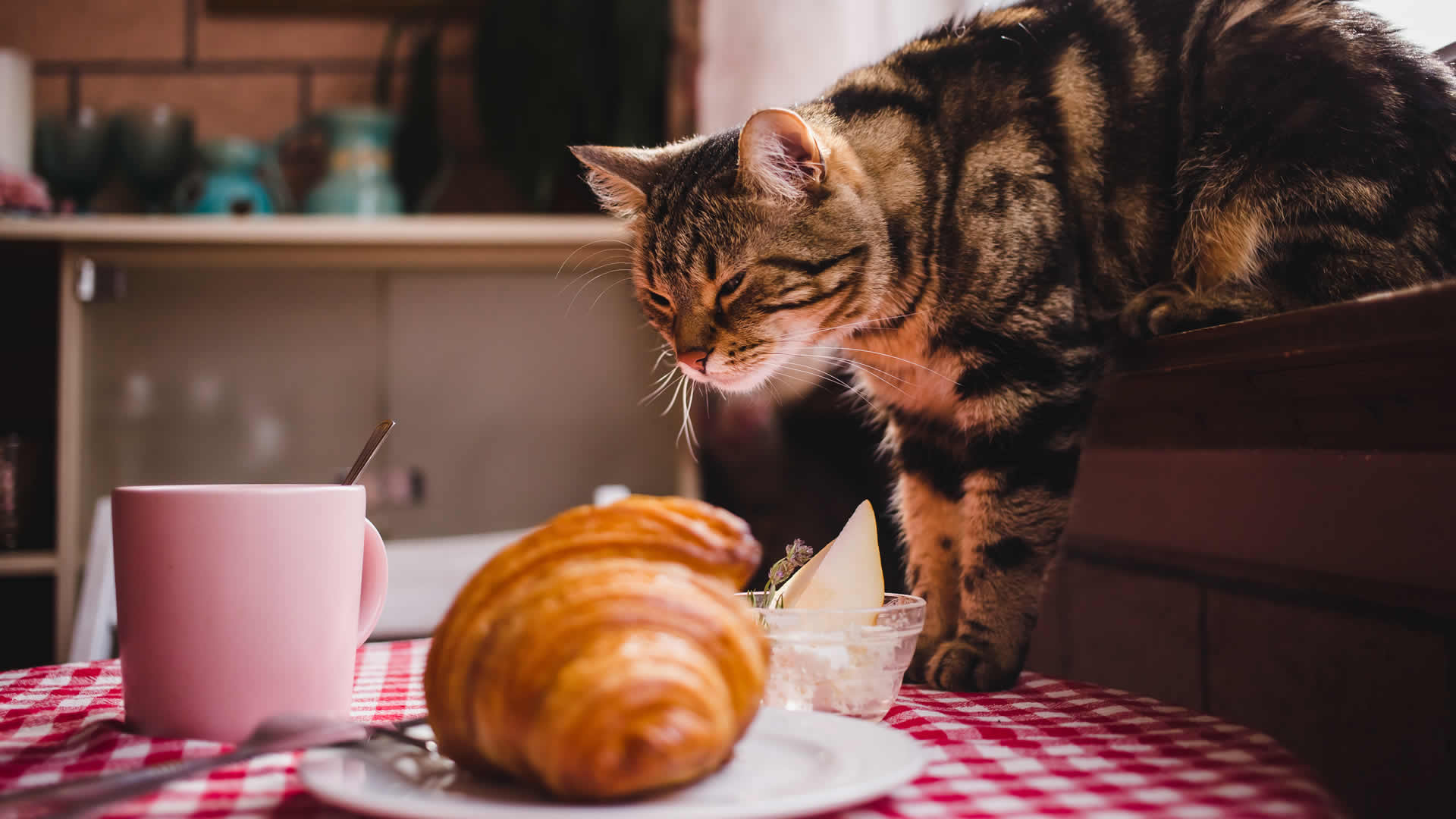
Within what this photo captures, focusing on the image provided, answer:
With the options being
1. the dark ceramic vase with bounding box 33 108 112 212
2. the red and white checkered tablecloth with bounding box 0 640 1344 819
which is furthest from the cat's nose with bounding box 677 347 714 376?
the dark ceramic vase with bounding box 33 108 112 212

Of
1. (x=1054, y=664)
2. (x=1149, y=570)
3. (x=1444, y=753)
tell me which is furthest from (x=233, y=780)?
(x=1054, y=664)

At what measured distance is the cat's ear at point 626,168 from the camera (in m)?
0.98

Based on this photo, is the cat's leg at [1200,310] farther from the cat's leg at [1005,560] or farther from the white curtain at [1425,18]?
the white curtain at [1425,18]

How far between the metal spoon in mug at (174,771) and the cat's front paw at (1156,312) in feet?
1.99

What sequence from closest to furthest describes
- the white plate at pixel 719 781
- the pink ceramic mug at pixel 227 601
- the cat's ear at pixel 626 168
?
the white plate at pixel 719 781
the pink ceramic mug at pixel 227 601
the cat's ear at pixel 626 168

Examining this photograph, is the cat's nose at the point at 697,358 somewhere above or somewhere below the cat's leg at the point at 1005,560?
above

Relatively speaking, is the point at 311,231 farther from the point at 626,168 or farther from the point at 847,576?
the point at 847,576

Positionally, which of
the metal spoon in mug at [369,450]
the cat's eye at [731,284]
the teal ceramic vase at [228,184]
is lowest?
the metal spoon in mug at [369,450]

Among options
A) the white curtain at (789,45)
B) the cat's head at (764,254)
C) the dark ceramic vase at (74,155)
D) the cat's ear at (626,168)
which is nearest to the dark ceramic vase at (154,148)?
the dark ceramic vase at (74,155)

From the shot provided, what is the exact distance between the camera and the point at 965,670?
0.69 m

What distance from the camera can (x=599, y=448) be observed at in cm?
206

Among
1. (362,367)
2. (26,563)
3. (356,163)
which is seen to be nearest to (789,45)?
(356,163)

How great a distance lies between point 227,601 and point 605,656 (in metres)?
0.21

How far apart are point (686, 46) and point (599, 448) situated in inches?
33.5
